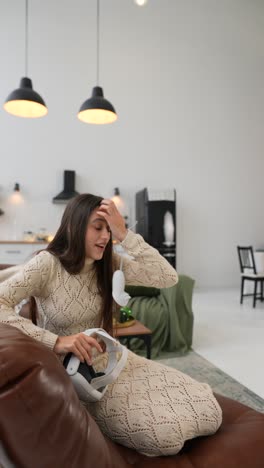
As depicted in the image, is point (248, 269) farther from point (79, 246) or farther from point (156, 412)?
point (156, 412)

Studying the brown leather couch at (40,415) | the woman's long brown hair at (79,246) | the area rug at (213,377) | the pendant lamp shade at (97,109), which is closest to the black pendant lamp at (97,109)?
the pendant lamp shade at (97,109)

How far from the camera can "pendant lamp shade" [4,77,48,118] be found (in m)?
3.34

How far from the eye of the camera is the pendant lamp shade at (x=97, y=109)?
12.0 ft

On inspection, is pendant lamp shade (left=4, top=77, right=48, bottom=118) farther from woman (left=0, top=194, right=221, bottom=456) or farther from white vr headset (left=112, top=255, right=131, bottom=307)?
white vr headset (left=112, top=255, right=131, bottom=307)

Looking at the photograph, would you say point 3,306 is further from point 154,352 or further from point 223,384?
point 154,352

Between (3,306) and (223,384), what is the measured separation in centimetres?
190

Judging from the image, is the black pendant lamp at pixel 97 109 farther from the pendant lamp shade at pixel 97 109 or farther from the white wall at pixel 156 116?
the white wall at pixel 156 116

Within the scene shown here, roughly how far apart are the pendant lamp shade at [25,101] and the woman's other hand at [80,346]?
9.74 ft

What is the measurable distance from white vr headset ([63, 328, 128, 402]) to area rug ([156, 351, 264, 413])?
1.46 meters

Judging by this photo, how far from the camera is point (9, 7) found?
620cm

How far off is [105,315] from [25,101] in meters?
2.80

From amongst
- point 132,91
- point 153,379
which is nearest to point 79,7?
point 132,91

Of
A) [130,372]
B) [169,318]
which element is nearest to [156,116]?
[169,318]

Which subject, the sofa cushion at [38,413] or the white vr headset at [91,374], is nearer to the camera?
the sofa cushion at [38,413]
